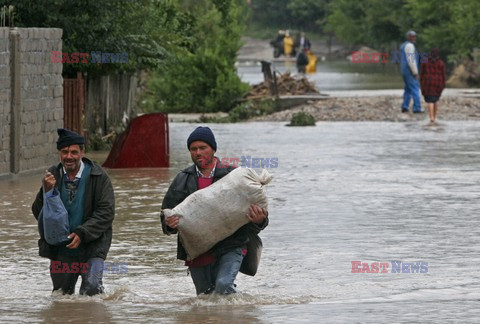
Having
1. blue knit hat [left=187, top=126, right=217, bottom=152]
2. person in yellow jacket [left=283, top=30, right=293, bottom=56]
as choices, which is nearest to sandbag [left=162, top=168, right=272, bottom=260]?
blue knit hat [left=187, top=126, right=217, bottom=152]

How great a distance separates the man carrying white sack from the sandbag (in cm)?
6

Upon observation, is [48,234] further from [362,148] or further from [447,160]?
[362,148]

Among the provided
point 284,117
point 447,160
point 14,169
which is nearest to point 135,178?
point 14,169

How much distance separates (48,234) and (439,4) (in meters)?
58.1

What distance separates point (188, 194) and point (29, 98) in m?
10.1

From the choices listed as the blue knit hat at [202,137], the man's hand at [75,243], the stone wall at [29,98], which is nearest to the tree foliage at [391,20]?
the stone wall at [29,98]

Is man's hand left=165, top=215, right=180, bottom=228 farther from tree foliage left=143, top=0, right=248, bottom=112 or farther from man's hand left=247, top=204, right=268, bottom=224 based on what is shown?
tree foliage left=143, top=0, right=248, bottom=112

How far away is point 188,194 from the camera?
9.69 m

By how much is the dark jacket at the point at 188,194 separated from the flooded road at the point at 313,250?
0.37m

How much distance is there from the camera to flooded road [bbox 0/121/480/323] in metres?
9.87

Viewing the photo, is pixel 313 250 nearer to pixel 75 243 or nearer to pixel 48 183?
pixel 75 243

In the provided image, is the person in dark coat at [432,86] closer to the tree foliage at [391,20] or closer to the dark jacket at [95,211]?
the dark jacket at [95,211]

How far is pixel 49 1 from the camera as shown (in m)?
21.3

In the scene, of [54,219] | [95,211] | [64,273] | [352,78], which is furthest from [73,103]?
[352,78]
